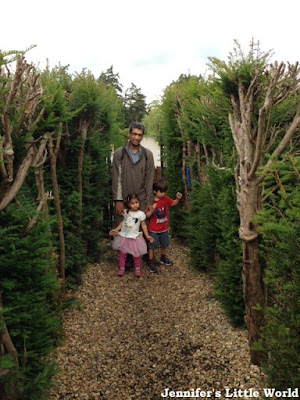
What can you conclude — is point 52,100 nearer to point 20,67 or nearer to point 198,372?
point 20,67

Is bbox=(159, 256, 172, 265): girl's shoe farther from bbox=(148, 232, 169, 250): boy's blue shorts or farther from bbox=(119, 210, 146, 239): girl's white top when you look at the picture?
bbox=(119, 210, 146, 239): girl's white top

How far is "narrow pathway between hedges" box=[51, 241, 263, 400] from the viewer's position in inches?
138

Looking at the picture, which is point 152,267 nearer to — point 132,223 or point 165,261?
point 165,261

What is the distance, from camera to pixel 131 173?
20.4 feet

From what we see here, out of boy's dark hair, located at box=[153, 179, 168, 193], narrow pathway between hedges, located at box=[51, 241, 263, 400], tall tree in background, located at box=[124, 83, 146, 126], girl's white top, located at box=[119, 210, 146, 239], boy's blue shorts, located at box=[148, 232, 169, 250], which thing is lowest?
narrow pathway between hedges, located at box=[51, 241, 263, 400]

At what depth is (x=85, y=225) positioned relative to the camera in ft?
19.7

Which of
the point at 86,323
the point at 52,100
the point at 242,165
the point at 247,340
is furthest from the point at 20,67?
the point at 247,340

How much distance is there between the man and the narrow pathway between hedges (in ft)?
4.93

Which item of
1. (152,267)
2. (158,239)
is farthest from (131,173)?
(152,267)

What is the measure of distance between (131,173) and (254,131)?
3003mm

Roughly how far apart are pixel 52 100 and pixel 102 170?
2.79 m

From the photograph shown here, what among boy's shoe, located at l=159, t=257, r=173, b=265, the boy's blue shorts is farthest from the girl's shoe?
the boy's blue shorts

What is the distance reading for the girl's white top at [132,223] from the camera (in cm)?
612

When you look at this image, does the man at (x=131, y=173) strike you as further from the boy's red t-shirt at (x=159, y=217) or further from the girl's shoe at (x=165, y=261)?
the girl's shoe at (x=165, y=261)
